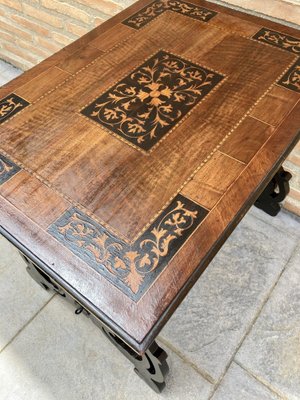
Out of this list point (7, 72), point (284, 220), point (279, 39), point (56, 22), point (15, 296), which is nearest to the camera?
point (279, 39)

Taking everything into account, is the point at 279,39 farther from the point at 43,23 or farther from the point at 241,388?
the point at 43,23

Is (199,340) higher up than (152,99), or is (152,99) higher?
(152,99)

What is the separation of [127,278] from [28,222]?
0.84ft

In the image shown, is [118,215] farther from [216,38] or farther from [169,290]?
[216,38]

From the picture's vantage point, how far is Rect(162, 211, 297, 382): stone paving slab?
1339mm

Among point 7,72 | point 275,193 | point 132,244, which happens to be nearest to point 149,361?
point 132,244

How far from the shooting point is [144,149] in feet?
3.01

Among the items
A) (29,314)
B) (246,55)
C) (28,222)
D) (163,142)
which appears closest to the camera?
(28,222)

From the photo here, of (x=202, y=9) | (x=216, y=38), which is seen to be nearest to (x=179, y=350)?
(x=216, y=38)

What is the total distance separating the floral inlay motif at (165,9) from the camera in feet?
4.01

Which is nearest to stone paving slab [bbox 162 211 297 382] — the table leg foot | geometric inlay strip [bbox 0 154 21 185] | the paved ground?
the paved ground

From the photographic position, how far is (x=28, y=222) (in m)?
0.82

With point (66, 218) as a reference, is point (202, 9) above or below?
above

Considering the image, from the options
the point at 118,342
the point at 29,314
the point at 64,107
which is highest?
the point at 64,107
